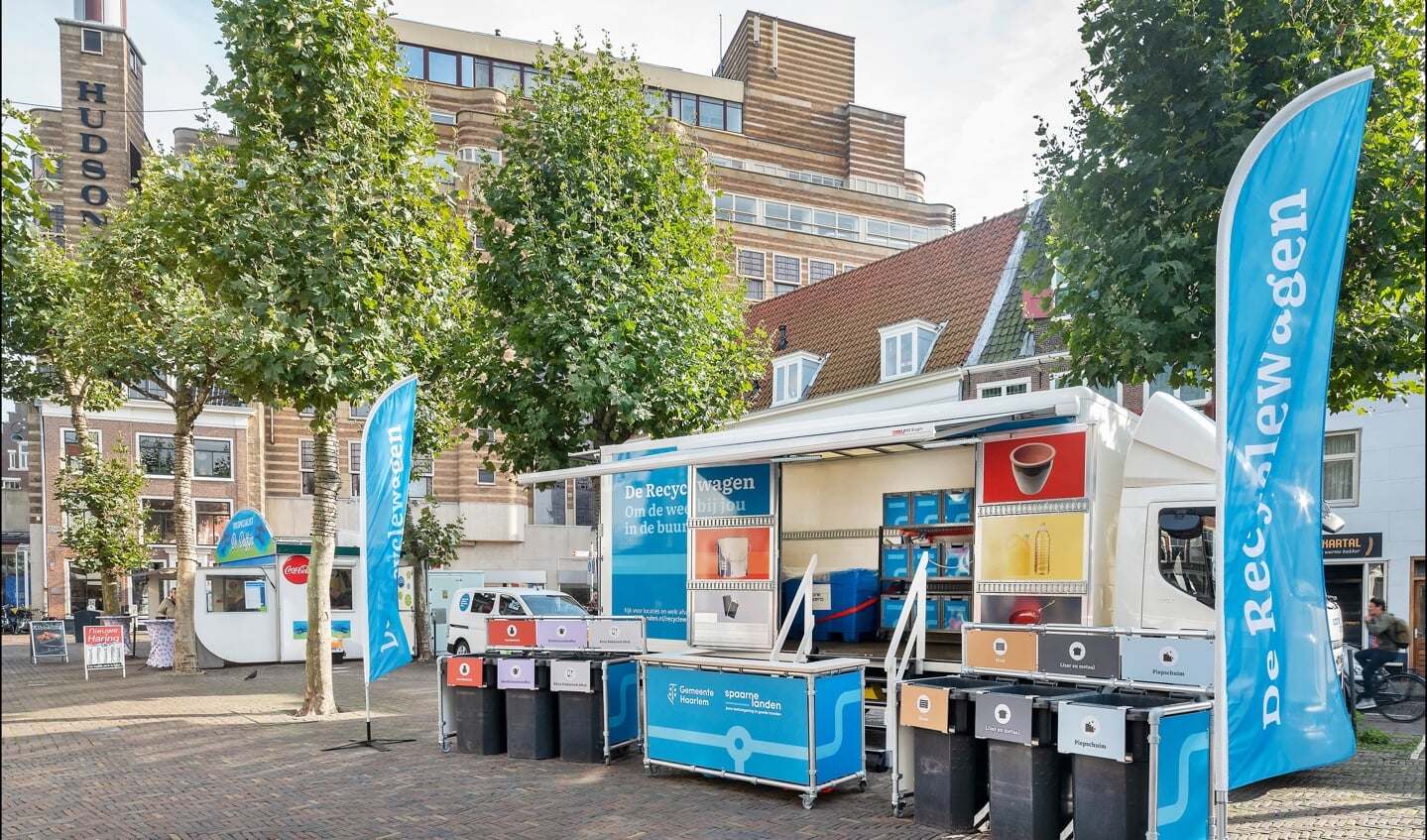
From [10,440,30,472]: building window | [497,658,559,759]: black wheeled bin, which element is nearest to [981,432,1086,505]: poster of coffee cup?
[497,658,559,759]: black wheeled bin

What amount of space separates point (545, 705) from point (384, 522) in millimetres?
3097

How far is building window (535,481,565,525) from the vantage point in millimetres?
44281

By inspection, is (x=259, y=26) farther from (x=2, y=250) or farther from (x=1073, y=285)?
(x=1073, y=285)

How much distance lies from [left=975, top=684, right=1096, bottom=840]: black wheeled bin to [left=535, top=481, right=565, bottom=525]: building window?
3754 cm

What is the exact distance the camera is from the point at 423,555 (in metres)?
25.9

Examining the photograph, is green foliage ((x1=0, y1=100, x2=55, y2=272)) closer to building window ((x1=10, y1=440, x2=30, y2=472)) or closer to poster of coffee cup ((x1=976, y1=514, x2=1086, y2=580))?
poster of coffee cup ((x1=976, y1=514, x2=1086, y2=580))

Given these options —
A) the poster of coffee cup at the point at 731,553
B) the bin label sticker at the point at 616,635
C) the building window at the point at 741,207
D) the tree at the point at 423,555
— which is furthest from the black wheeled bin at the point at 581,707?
the building window at the point at 741,207

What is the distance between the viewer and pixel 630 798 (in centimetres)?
927

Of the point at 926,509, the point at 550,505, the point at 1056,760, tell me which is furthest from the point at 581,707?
the point at 550,505

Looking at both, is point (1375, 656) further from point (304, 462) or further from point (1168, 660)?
point (304, 462)

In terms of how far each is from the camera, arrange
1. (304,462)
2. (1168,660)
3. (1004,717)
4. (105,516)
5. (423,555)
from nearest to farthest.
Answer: (1004,717) → (1168,660) → (423,555) → (105,516) → (304,462)

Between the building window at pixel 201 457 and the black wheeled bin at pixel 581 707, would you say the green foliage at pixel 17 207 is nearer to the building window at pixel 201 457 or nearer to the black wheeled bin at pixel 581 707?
the black wheeled bin at pixel 581 707

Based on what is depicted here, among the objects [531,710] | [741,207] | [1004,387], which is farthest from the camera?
[741,207]

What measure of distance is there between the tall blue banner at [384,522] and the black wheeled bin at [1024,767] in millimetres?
7335
